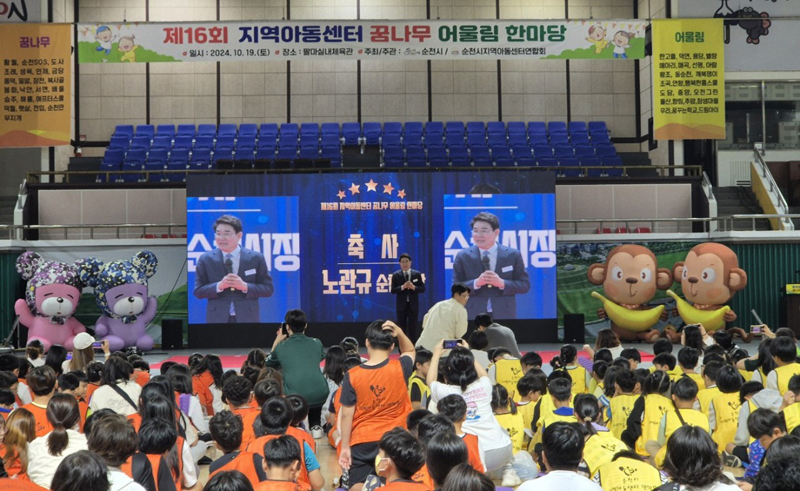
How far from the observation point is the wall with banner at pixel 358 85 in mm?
21781

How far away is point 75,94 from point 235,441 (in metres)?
19.4

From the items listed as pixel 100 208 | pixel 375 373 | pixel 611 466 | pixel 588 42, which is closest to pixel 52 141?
pixel 100 208

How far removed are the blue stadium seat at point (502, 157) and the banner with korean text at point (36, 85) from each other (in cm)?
875

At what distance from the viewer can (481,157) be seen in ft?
61.1

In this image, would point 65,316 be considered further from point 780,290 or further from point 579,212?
point 780,290

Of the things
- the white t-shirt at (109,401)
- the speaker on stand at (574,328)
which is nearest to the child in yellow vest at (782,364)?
the white t-shirt at (109,401)

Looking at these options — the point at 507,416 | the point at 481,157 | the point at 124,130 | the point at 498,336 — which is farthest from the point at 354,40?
the point at 507,416

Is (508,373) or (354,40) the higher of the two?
(354,40)

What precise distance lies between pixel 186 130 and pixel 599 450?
1766cm

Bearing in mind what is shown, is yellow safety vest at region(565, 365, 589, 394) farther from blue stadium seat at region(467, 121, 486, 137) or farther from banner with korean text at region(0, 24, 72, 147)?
blue stadium seat at region(467, 121, 486, 137)

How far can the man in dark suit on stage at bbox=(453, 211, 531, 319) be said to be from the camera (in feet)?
46.9

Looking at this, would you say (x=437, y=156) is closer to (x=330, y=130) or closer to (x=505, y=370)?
(x=330, y=130)

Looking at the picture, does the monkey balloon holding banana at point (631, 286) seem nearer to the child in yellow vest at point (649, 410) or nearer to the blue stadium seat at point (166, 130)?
the child in yellow vest at point (649, 410)

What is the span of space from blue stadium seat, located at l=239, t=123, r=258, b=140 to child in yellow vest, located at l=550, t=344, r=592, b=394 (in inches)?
555
